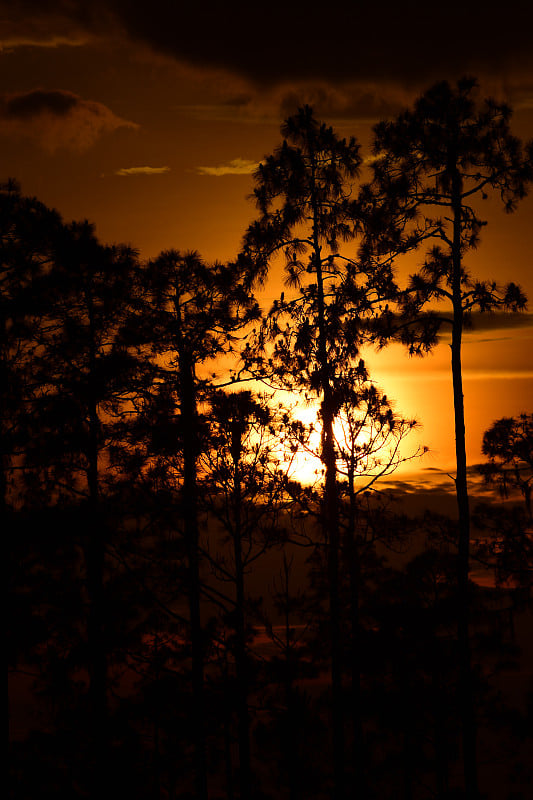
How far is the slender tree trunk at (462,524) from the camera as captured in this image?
1310cm

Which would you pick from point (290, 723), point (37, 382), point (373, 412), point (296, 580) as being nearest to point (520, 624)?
point (296, 580)

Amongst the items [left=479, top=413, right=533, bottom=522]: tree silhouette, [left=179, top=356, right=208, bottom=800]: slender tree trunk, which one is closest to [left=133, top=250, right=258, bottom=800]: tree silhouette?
[left=179, top=356, right=208, bottom=800]: slender tree trunk

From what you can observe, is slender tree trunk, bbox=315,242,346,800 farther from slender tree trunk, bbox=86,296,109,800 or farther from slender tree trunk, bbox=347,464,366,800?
slender tree trunk, bbox=86,296,109,800

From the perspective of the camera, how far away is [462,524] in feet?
43.8

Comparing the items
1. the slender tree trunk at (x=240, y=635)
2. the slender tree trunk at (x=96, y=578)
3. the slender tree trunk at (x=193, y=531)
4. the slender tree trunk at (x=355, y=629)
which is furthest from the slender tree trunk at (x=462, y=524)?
the slender tree trunk at (x=96, y=578)

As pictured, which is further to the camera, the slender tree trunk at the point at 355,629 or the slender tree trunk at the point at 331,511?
the slender tree trunk at the point at 355,629

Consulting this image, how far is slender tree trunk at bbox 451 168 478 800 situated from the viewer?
43.0 ft

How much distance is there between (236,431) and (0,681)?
7180mm

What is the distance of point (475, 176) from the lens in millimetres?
13891

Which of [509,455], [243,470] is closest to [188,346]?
[243,470]

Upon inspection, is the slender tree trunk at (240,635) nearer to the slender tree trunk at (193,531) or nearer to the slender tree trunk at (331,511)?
the slender tree trunk at (193,531)

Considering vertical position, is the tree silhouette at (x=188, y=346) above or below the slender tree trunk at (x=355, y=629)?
above

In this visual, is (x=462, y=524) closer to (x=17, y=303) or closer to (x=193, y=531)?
(x=193, y=531)

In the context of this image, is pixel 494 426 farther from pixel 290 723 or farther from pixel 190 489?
pixel 290 723
